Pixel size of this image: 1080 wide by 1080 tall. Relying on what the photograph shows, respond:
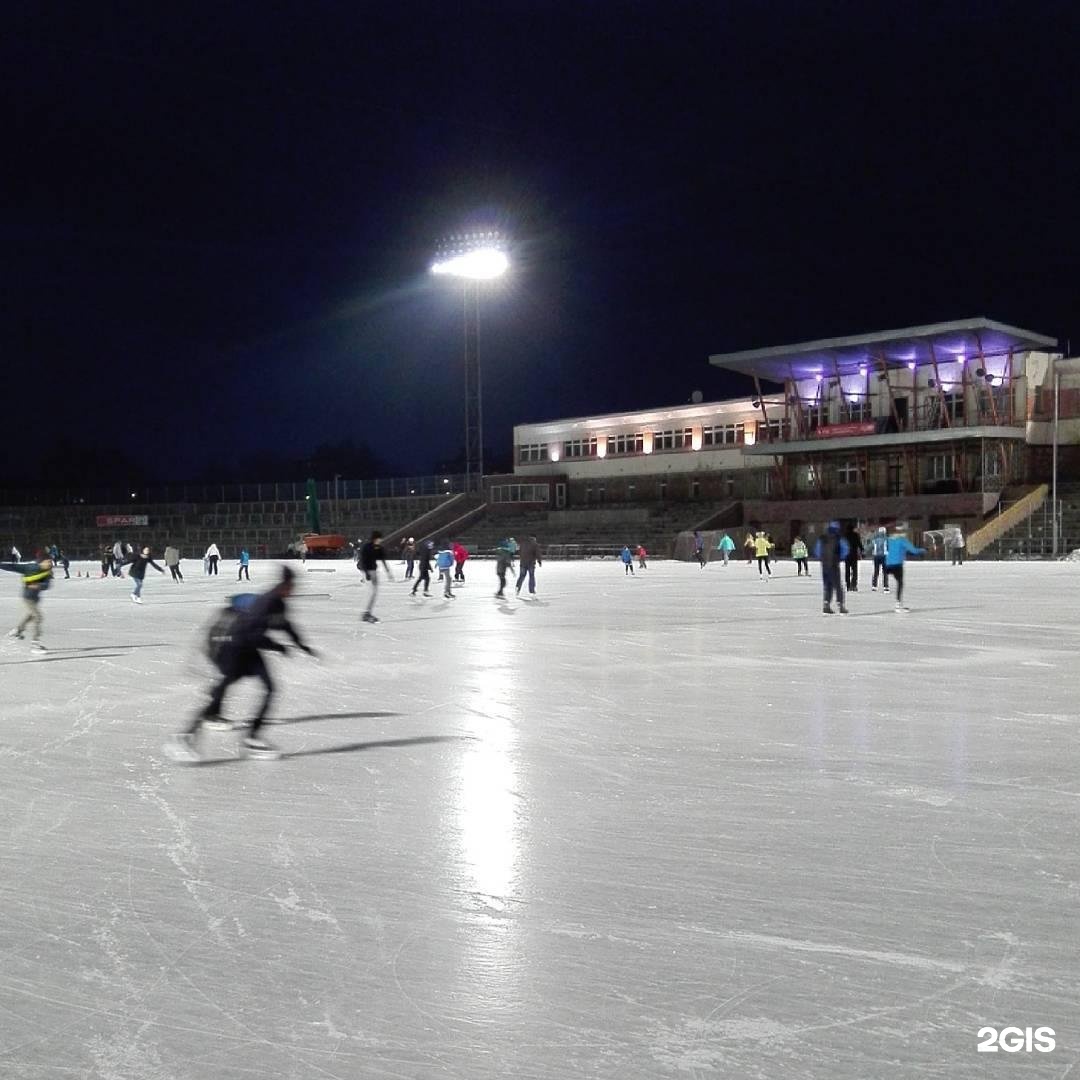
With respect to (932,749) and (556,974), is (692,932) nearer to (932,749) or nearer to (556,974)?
(556,974)

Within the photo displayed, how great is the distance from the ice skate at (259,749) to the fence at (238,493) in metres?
62.9

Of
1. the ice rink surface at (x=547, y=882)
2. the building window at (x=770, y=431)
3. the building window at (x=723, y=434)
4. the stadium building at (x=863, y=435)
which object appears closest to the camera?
the ice rink surface at (x=547, y=882)

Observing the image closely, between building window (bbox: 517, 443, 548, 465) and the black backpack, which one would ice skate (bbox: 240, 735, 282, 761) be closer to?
the black backpack

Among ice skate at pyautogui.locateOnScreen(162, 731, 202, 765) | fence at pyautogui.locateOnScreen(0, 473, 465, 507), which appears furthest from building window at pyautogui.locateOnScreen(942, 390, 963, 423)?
ice skate at pyautogui.locateOnScreen(162, 731, 202, 765)

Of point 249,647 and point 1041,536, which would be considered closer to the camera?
point 249,647

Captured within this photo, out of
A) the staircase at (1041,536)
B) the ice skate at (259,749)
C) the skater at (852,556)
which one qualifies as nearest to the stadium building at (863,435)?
the staircase at (1041,536)

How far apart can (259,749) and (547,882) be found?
10.1 ft

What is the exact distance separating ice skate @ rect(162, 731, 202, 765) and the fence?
62.8 meters

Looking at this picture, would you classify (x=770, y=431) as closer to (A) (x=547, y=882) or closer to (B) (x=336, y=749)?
(B) (x=336, y=749)

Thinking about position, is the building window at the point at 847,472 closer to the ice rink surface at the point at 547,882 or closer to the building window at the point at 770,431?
the building window at the point at 770,431

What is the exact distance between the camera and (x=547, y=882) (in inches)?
154

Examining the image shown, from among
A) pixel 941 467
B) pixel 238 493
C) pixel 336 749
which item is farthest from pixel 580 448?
pixel 336 749

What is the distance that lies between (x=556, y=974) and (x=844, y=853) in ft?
5.34

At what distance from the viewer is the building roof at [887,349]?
161 ft
